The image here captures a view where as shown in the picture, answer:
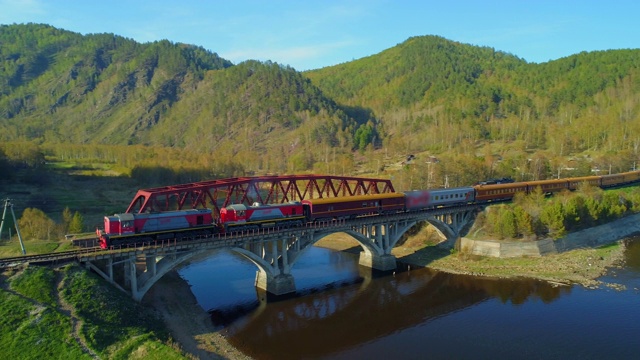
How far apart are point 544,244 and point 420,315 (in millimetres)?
30006

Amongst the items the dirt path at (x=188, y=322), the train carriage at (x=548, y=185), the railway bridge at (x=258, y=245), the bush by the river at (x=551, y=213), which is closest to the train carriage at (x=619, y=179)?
the bush by the river at (x=551, y=213)

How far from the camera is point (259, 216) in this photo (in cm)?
5372

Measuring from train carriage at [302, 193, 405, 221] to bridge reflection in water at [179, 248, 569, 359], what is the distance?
8.87 m

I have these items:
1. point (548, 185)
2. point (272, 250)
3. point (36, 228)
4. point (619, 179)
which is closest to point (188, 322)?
point (272, 250)

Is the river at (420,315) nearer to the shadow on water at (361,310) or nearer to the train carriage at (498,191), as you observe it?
the shadow on water at (361,310)

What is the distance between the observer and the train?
148 ft

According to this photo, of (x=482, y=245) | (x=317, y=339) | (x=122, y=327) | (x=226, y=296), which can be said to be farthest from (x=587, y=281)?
(x=122, y=327)

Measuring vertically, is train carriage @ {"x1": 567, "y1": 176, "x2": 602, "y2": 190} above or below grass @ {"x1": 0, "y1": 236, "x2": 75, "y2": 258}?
above

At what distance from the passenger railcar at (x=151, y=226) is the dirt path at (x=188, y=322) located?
6.92 metres

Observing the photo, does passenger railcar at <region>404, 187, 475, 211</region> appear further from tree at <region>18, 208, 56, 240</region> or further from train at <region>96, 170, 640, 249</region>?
tree at <region>18, 208, 56, 240</region>

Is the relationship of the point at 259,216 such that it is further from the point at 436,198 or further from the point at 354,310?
the point at 436,198

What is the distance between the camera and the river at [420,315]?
39.9m

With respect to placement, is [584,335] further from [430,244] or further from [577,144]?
[577,144]

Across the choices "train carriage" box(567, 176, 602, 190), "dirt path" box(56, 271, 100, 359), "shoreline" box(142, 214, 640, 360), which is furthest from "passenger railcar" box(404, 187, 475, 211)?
"dirt path" box(56, 271, 100, 359)
